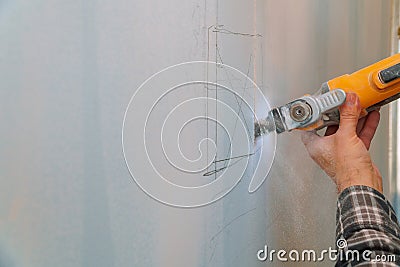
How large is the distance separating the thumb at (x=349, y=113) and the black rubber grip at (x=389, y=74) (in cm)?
6

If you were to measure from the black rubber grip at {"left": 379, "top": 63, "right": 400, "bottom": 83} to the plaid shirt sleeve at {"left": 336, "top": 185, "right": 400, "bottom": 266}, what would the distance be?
0.20m

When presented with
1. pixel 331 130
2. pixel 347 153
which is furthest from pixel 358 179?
pixel 331 130

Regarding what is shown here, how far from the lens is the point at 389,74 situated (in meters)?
0.77

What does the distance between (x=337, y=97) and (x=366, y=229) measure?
8.7 inches

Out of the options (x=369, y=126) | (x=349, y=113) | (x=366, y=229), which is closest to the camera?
(x=366, y=229)

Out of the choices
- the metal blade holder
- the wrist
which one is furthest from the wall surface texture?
the wrist

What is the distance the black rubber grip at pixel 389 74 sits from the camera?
768 mm

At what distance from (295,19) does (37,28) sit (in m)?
0.54

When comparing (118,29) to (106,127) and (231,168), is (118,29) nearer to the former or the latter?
(106,127)

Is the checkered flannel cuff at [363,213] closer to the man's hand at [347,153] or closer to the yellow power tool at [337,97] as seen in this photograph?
the man's hand at [347,153]

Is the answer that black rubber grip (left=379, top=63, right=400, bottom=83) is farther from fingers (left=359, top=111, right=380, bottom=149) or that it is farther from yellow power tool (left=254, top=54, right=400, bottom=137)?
fingers (left=359, top=111, right=380, bottom=149)

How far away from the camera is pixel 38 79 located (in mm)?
608

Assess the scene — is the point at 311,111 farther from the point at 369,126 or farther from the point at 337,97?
the point at 369,126

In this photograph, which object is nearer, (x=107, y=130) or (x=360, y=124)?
(x=107, y=130)
